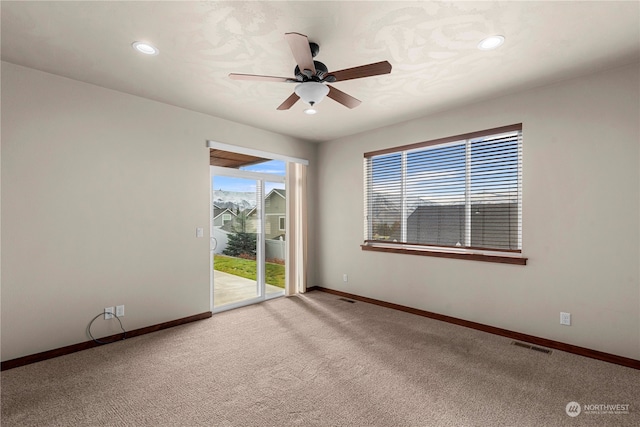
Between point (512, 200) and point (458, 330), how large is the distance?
5.32 ft

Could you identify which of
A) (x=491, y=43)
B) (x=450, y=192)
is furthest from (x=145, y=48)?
(x=450, y=192)

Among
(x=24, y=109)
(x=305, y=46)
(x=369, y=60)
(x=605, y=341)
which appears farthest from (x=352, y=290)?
(x=24, y=109)

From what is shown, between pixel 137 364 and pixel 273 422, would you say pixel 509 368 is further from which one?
pixel 137 364

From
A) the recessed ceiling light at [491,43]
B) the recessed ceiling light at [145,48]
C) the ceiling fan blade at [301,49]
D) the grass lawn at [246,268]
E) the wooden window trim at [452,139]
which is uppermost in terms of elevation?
the recessed ceiling light at [491,43]

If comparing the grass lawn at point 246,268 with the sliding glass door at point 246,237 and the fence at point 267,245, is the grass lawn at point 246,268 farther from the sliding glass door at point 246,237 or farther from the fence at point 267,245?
the fence at point 267,245

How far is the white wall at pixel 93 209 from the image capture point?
2775 mm

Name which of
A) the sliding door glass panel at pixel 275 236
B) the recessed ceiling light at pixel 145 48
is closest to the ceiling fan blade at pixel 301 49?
the recessed ceiling light at pixel 145 48

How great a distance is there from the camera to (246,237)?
15.4 feet

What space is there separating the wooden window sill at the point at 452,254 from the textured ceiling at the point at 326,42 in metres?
1.82

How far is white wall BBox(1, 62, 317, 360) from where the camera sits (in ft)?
9.11

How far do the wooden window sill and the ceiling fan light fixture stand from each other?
258 centimetres

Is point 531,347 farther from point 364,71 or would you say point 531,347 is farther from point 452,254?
point 364,71

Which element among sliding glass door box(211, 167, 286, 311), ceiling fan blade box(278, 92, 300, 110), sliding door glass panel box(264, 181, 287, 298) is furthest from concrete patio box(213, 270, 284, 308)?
ceiling fan blade box(278, 92, 300, 110)

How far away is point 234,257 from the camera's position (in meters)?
4.57
